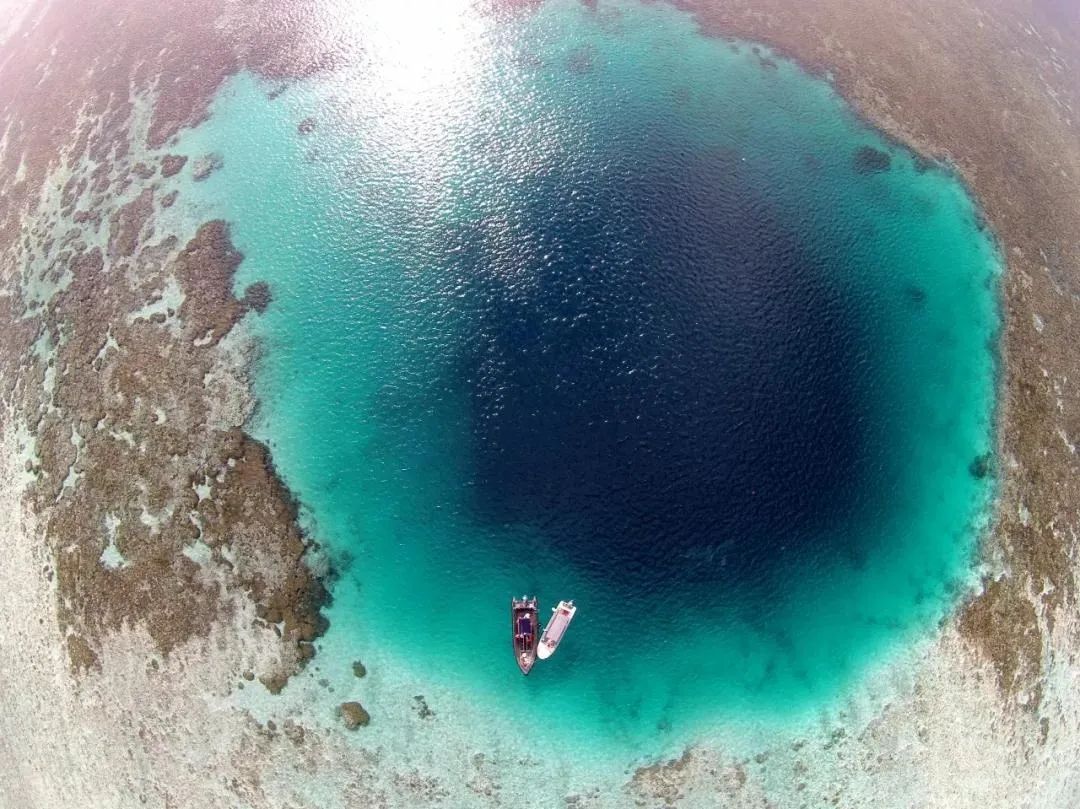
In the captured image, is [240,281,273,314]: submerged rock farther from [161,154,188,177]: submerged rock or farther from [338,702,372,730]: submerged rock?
[338,702,372,730]: submerged rock

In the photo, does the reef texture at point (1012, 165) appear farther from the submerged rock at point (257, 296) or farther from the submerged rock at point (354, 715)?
the submerged rock at point (257, 296)

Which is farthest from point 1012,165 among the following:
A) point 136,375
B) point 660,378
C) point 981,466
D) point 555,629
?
point 136,375

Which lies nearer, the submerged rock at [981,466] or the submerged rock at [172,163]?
the submerged rock at [981,466]

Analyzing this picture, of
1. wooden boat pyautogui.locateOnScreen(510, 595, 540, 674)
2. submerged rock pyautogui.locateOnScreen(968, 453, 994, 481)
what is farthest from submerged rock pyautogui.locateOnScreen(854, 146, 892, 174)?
wooden boat pyautogui.locateOnScreen(510, 595, 540, 674)

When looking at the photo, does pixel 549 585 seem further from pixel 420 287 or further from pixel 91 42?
pixel 91 42

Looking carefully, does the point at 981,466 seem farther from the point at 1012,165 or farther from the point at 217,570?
the point at 217,570

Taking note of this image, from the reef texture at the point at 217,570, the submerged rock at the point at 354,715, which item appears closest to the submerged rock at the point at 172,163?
the reef texture at the point at 217,570
